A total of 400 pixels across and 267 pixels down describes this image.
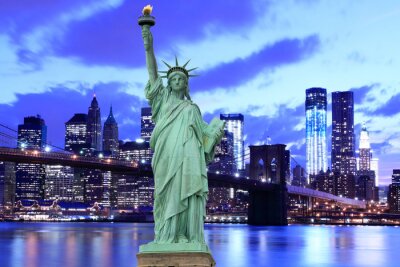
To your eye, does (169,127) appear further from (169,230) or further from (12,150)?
→ (12,150)

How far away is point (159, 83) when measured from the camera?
10539 mm

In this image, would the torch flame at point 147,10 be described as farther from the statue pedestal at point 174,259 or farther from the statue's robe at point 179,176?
the statue pedestal at point 174,259

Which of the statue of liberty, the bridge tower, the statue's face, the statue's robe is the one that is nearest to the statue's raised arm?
the statue of liberty

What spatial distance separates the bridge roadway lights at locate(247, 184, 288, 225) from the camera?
88.0m

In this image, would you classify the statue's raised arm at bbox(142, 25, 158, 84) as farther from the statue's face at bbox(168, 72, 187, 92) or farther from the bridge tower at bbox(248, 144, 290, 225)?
the bridge tower at bbox(248, 144, 290, 225)

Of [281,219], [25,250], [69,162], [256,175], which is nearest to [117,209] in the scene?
[256,175]

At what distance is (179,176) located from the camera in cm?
996

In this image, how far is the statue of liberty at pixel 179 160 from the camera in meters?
9.92

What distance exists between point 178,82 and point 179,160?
47.5 inches

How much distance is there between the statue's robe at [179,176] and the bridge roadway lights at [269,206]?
77.3 meters

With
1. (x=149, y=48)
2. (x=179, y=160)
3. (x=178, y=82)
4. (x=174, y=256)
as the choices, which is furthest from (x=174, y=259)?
(x=149, y=48)

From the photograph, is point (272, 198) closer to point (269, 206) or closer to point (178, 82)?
point (269, 206)

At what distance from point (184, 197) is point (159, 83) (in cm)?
173

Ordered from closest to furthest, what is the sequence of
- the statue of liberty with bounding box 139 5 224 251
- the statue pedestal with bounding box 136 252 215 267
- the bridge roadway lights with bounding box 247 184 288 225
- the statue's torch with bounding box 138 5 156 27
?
the statue pedestal with bounding box 136 252 215 267
the statue of liberty with bounding box 139 5 224 251
the statue's torch with bounding box 138 5 156 27
the bridge roadway lights with bounding box 247 184 288 225
